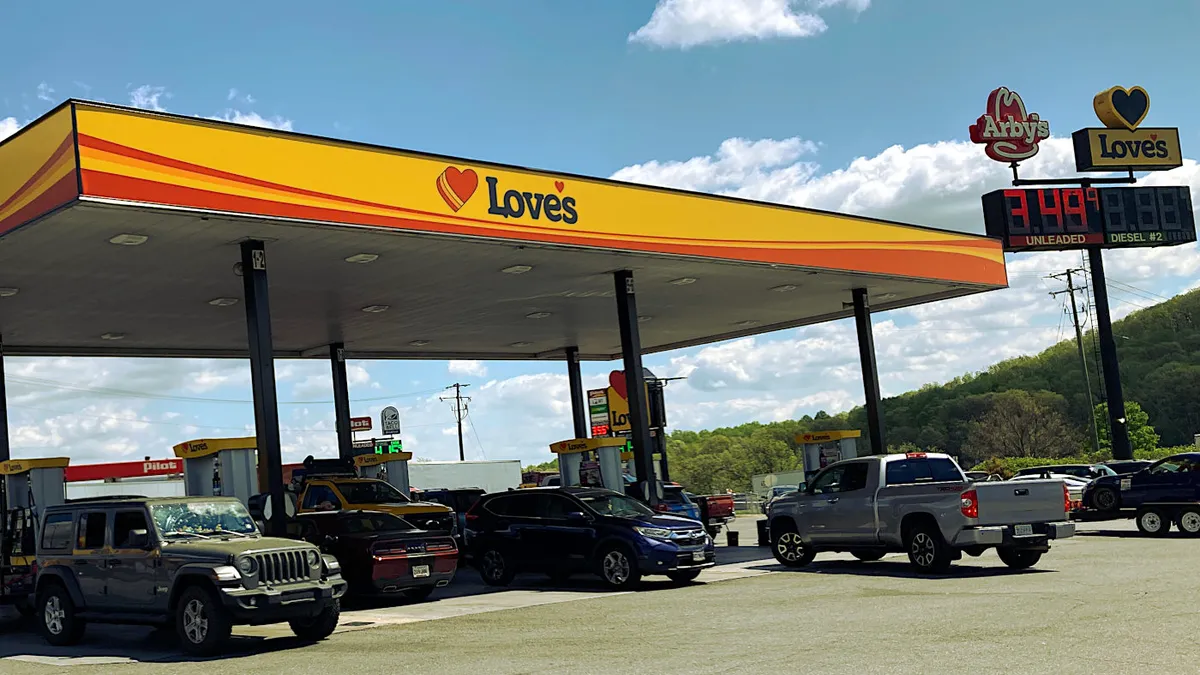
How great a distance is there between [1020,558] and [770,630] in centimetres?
765

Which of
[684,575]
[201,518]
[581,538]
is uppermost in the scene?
[201,518]

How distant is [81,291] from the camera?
22.4 metres

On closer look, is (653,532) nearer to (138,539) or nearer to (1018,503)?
(1018,503)

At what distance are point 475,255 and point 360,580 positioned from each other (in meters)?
6.50

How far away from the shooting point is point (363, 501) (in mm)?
22781

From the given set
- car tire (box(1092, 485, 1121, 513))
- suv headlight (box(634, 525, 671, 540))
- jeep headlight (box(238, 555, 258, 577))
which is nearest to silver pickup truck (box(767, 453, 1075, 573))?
suv headlight (box(634, 525, 671, 540))

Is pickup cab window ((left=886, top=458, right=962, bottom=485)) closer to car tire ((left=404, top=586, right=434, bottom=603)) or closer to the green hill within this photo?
car tire ((left=404, top=586, right=434, bottom=603))

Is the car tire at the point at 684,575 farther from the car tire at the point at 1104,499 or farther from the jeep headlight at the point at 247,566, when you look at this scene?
the car tire at the point at 1104,499

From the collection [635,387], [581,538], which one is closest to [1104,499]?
[635,387]

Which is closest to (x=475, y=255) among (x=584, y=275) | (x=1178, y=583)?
(x=584, y=275)

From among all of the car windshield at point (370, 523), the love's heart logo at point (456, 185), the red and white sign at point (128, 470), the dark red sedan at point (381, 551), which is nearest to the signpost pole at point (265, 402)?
the dark red sedan at point (381, 551)

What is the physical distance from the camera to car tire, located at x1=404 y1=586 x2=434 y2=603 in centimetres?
1847

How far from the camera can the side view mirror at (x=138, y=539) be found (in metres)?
13.9

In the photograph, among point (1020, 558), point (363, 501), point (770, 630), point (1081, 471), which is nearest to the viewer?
point (770, 630)
